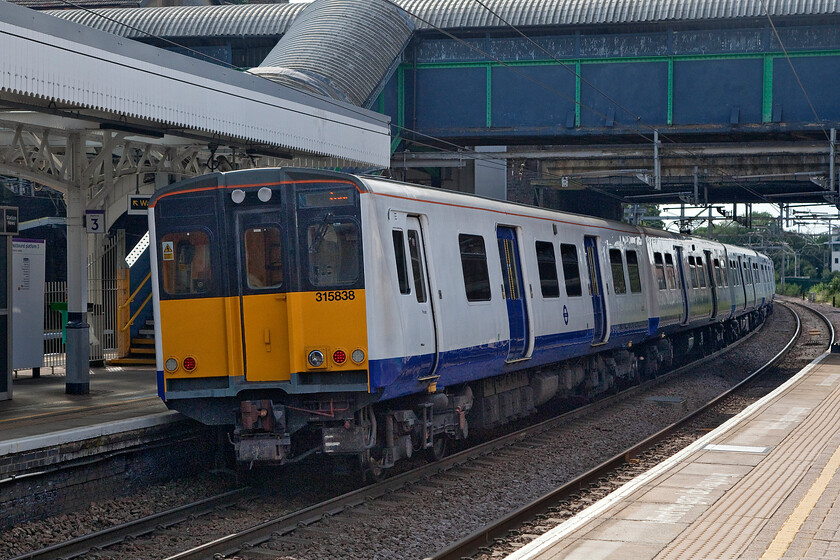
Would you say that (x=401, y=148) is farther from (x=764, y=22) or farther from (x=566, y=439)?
(x=566, y=439)

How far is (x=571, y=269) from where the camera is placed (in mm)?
14906

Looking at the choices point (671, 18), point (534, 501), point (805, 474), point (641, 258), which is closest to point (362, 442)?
point (534, 501)

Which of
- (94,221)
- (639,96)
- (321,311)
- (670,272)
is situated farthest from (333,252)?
(639,96)

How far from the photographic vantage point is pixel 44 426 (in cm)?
1019

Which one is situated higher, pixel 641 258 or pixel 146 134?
pixel 146 134

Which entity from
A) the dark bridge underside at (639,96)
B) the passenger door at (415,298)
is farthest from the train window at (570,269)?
the dark bridge underside at (639,96)

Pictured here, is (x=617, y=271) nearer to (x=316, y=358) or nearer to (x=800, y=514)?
(x=316, y=358)

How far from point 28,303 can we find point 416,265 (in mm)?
7334

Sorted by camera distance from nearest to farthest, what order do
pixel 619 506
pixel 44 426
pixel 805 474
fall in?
pixel 619 506 → pixel 805 474 → pixel 44 426

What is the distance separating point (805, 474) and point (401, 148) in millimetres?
19163

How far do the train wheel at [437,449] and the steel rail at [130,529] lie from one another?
7.61ft

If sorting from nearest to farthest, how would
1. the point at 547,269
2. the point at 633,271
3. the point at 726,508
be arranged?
the point at 726,508, the point at 547,269, the point at 633,271

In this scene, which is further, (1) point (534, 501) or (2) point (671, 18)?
(2) point (671, 18)

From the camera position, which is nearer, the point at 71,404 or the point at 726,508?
the point at 726,508
